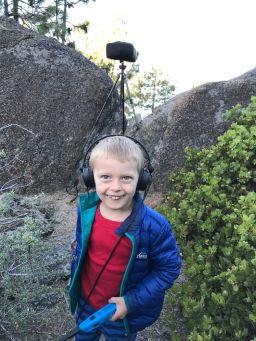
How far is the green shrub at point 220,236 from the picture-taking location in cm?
224

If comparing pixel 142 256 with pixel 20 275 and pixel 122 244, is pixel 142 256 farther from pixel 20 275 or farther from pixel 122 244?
pixel 20 275

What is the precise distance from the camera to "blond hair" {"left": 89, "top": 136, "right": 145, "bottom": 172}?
1.88 metres

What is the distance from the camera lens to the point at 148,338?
115 inches

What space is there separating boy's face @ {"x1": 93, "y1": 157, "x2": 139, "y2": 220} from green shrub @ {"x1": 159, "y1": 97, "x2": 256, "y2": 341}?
2.75ft

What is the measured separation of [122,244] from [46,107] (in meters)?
4.33

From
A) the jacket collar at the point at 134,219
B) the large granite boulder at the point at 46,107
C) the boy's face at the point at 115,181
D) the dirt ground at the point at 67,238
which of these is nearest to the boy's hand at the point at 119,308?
the jacket collar at the point at 134,219

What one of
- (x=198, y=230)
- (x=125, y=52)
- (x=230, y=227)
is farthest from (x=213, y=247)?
(x=125, y=52)

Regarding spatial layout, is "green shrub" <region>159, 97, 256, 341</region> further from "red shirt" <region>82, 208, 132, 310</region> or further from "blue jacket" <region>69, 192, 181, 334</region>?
"red shirt" <region>82, 208, 132, 310</region>

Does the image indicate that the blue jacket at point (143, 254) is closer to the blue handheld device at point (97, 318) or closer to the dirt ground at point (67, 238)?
the blue handheld device at point (97, 318)

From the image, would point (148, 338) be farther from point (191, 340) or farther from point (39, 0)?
point (39, 0)

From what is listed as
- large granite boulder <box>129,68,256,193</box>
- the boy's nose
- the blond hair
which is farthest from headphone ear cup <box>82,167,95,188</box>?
large granite boulder <box>129,68,256,193</box>

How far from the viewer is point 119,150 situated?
6.18 feet

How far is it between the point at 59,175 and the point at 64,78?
1573 millimetres

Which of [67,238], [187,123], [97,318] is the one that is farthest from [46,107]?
[97,318]
